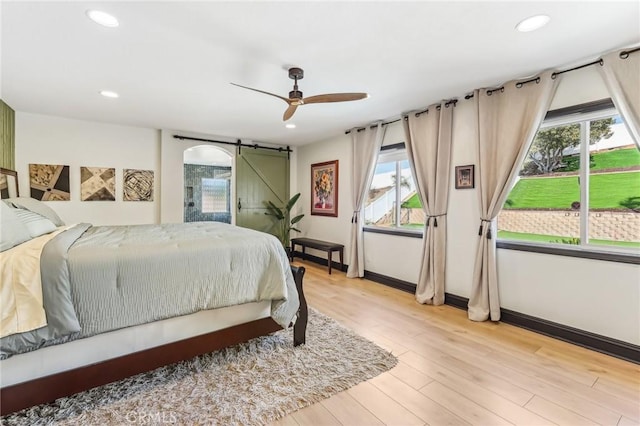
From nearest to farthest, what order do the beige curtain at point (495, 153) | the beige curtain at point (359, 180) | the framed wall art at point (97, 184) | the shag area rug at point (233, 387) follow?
the shag area rug at point (233, 387)
the beige curtain at point (495, 153)
the framed wall art at point (97, 184)
the beige curtain at point (359, 180)

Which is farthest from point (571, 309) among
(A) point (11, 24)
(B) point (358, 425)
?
(A) point (11, 24)

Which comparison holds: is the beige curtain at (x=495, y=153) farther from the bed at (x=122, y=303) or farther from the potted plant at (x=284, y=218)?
the potted plant at (x=284, y=218)

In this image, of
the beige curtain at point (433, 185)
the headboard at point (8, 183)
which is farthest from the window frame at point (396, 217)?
the headboard at point (8, 183)

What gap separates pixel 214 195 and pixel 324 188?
298cm

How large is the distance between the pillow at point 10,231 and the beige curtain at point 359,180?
3.64 m

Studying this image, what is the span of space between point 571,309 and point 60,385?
3.65m

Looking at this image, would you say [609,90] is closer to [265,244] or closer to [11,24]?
[265,244]

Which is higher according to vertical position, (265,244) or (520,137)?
(520,137)

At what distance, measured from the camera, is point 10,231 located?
5.41 ft

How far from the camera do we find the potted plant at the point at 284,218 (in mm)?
5773

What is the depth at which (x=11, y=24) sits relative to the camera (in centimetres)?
184

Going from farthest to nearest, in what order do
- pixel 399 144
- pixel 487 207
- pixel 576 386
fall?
pixel 399 144 → pixel 487 207 → pixel 576 386

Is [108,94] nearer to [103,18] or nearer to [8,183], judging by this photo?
[103,18]

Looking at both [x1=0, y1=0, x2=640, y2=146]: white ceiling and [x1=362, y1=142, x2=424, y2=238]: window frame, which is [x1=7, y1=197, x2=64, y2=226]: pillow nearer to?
[x1=0, y1=0, x2=640, y2=146]: white ceiling
